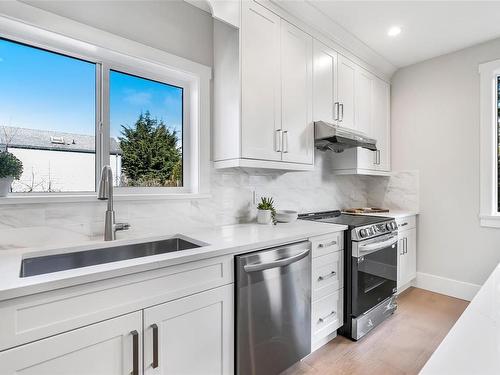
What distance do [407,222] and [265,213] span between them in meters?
1.87

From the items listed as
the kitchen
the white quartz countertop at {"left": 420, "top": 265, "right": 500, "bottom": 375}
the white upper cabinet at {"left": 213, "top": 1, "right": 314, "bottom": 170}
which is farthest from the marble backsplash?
the white quartz countertop at {"left": 420, "top": 265, "right": 500, "bottom": 375}

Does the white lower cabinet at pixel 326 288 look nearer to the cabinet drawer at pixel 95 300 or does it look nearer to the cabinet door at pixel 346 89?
the cabinet drawer at pixel 95 300

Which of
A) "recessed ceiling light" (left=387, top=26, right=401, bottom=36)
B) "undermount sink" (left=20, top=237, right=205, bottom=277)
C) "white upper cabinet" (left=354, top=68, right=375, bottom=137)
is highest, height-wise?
"recessed ceiling light" (left=387, top=26, right=401, bottom=36)

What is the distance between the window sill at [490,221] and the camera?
2.82 metres

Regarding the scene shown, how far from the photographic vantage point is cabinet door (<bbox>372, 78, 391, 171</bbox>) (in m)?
3.27

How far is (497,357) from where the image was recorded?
0.53 metres

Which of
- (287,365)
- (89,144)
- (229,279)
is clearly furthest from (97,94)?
(287,365)

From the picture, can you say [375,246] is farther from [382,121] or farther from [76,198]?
[76,198]

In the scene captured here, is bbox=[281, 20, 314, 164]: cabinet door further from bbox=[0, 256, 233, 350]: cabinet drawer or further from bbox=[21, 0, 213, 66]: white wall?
bbox=[0, 256, 233, 350]: cabinet drawer

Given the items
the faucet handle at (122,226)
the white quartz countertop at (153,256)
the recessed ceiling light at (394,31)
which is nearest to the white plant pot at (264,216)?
the white quartz countertop at (153,256)

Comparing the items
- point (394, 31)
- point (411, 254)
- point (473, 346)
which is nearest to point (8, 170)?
point (473, 346)

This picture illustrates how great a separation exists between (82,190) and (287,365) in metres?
1.68

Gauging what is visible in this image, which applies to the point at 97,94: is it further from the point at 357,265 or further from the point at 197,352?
the point at 357,265

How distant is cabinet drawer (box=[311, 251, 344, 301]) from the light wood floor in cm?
45
